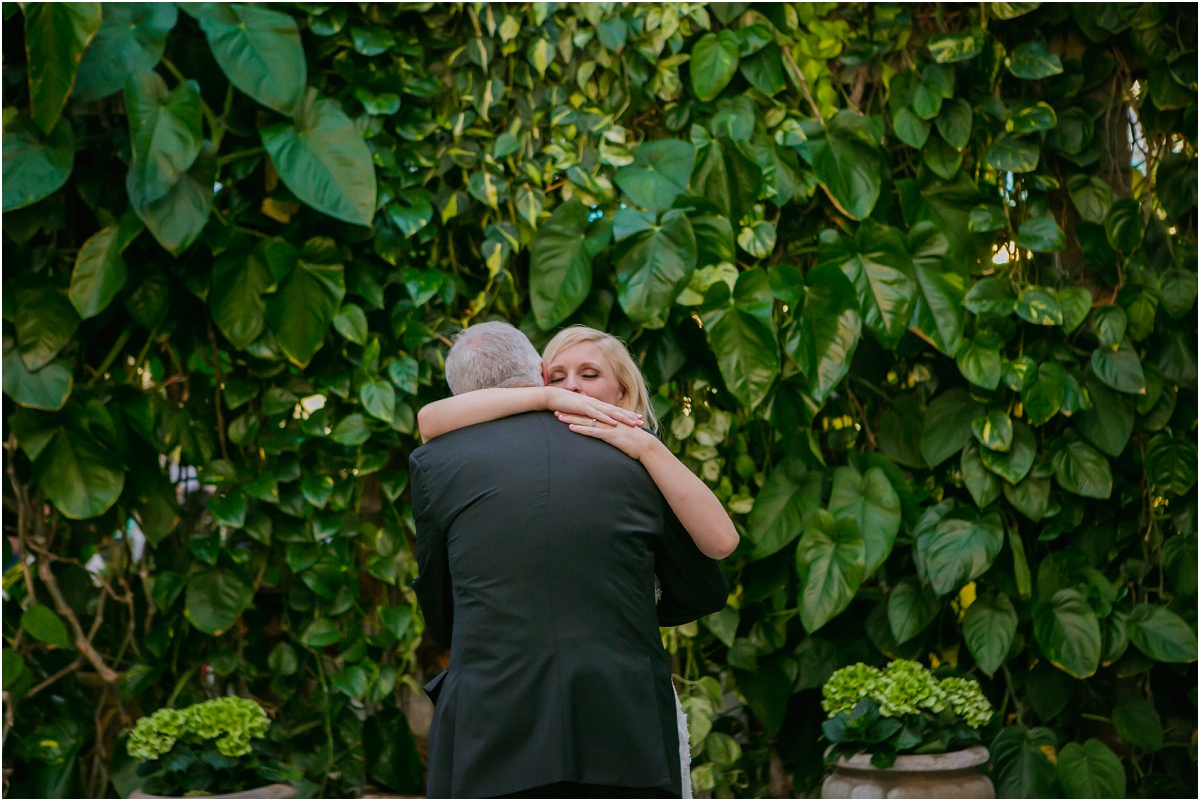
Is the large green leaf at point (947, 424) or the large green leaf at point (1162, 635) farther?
the large green leaf at point (947, 424)

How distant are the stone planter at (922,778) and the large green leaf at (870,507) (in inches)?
16.5

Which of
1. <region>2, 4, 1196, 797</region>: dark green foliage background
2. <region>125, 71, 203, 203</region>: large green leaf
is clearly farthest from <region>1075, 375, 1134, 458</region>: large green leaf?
<region>125, 71, 203, 203</region>: large green leaf

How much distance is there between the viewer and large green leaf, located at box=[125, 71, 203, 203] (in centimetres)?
231

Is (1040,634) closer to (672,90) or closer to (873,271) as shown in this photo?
(873,271)

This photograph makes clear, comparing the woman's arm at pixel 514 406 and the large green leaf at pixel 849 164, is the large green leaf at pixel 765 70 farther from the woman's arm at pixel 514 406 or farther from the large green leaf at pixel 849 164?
the woman's arm at pixel 514 406

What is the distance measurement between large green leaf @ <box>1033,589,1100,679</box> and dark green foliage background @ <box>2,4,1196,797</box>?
0.05ft

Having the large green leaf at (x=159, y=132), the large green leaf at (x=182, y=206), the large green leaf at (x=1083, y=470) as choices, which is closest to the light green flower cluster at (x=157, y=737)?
the large green leaf at (x=182, y=206)

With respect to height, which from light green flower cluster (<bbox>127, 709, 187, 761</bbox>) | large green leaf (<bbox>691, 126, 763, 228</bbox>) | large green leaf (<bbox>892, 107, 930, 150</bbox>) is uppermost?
large green leaf (<bbox>892, 107, 930, 150</bbox>)

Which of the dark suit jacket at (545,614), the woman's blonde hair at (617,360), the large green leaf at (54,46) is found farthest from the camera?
the large green leaf at (54,46)

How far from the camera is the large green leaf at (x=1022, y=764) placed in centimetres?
251

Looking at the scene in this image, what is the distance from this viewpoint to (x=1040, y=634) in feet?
8.35

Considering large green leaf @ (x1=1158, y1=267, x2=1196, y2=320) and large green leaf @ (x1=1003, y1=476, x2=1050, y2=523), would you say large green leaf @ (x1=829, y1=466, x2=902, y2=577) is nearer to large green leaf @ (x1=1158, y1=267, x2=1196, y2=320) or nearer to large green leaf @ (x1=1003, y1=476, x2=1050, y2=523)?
large green leaf @ (x1=1003, y1=476, x2=1050, y2=523)

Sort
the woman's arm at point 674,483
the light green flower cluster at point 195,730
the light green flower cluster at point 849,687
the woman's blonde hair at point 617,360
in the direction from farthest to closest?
the light green flower cluster at point 849,687
the light green flower cluster at point 195,730
the woman's blonde hair at point 617,360
the woman's arm at point 674,483

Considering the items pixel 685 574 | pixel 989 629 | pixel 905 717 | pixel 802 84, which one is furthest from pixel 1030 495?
pixel 685 574
